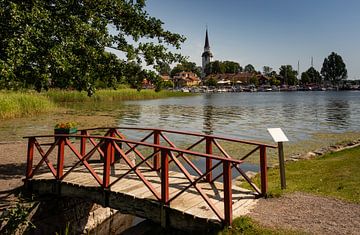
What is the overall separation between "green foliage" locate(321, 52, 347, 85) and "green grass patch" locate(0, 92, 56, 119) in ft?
561

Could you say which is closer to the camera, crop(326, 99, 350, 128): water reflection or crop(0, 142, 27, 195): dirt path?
crop(0, 142, 27, 195): dirt path

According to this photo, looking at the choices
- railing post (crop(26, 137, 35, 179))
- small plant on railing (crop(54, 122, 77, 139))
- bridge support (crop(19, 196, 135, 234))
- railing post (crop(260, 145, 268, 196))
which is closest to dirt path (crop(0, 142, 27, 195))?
railing post (crop(26, 137, 35, 179))

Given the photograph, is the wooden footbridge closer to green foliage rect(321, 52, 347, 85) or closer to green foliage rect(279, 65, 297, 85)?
green foliage rect(279, 65, 297, 85)

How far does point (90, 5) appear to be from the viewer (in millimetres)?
10789

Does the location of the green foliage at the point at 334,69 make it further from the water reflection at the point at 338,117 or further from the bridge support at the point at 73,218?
the bridge support at the point at 73,218

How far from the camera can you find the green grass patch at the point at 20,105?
29844 millimetres

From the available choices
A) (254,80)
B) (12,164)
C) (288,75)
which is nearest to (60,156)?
(12,164)

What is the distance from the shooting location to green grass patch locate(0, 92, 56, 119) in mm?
29844

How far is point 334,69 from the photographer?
177 m

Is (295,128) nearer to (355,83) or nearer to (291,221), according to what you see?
(291,221)

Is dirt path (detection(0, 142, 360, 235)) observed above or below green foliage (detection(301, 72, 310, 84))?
below

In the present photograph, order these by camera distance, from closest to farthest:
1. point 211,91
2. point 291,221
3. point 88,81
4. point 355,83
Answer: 1. point 291,221
2. point 88,81
3. point 211,91
4. point 355,83

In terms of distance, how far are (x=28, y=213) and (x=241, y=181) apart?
20.9 ft

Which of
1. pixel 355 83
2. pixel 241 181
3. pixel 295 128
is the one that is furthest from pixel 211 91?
pixel 241 181
